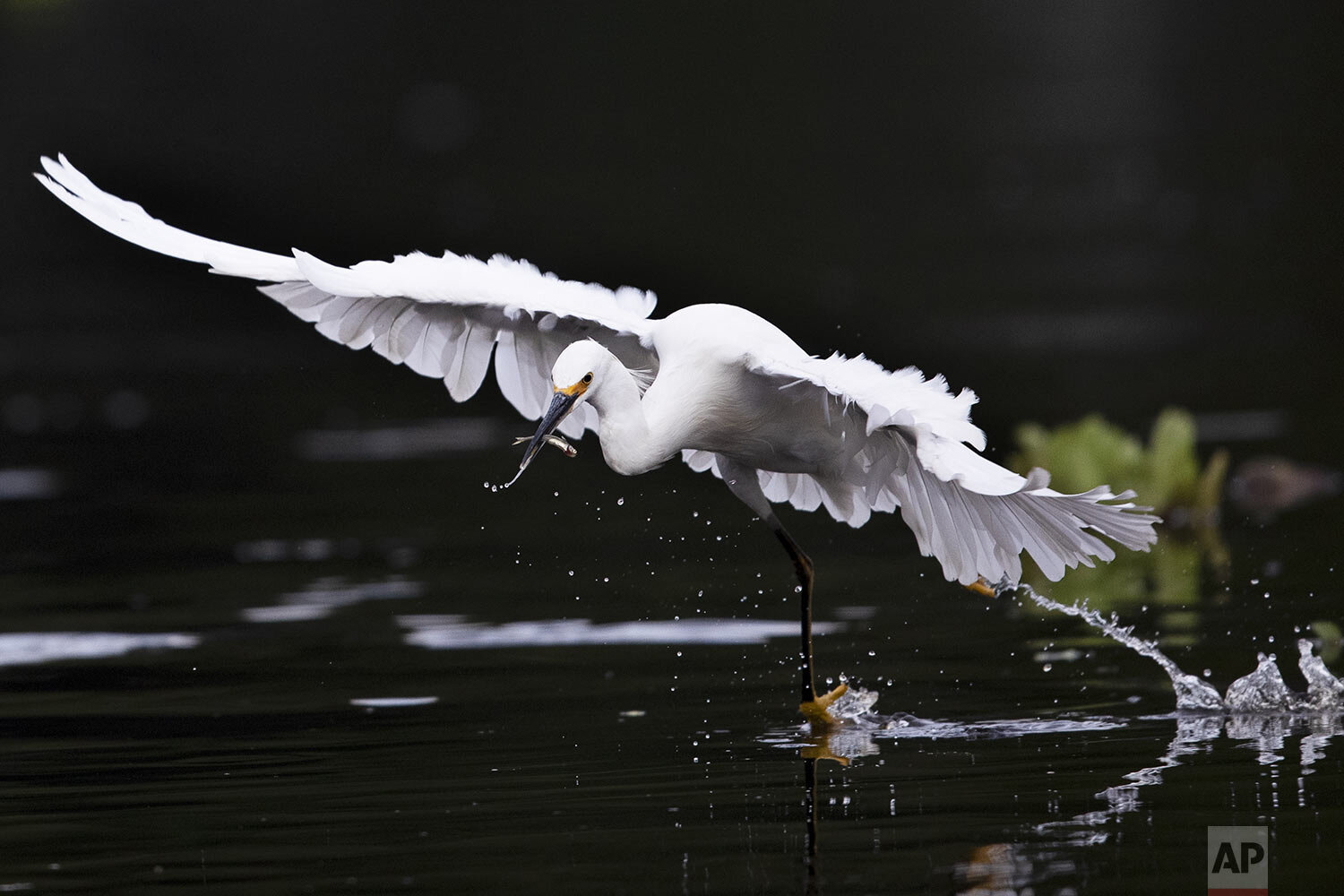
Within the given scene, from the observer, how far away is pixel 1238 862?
728 centimetres

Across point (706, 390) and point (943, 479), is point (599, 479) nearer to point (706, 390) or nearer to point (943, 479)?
point (706, 390)

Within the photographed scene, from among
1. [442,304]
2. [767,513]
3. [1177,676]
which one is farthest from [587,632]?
[1177,676]

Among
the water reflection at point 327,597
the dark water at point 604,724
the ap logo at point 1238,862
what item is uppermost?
the water reflection at point 327,597

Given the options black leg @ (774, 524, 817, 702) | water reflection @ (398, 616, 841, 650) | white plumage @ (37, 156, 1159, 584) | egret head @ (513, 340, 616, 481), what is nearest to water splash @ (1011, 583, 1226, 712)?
white plumage @ (37, 156, 1159, 584)

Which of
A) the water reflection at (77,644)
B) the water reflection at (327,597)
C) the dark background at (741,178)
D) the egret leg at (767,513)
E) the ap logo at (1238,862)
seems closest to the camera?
the ap logo at (1238,862)

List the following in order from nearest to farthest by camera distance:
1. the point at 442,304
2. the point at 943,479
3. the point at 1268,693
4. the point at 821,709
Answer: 1. the point at 943,479
2. the point at 1268,693
3. the point at 821,709
4. the point at 442,304

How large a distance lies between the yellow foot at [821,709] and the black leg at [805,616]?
2.5 inches

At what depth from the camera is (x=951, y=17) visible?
219 ft

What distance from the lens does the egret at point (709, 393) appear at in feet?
29.0

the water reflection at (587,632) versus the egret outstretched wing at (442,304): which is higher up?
the egret outstretched wing at (442,304)

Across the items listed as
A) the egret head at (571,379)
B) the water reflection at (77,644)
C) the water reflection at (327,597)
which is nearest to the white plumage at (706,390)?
the egret head at (571,379)

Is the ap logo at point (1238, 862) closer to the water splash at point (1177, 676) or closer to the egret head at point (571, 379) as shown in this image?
the water splash at point (1177, 676)

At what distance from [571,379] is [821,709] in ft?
6.31

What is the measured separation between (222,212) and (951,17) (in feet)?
95.1
